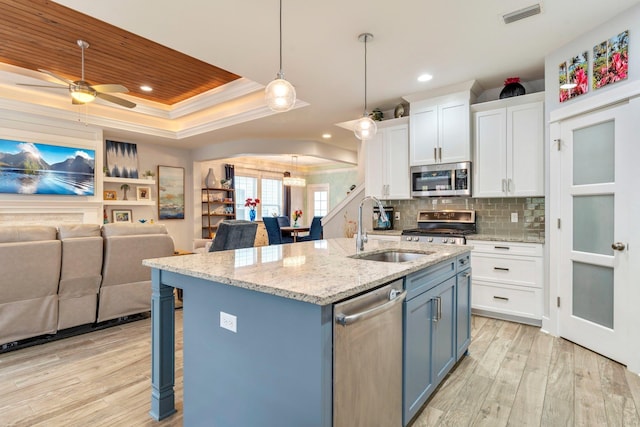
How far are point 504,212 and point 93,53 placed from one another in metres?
5.35

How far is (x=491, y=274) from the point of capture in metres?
3.62

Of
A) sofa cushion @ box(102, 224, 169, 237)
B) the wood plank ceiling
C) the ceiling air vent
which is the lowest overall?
sofa cushion @ box(102, 224, 169, 237)

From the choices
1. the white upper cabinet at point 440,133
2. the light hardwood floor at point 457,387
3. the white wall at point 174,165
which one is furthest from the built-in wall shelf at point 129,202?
the white upper cabinet at point 440,133

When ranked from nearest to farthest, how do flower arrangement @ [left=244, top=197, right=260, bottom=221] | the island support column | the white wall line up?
1. the island support column
2. the white wall
3. flower arrangement @ [left=244, top=197, right=260, bottom=221]

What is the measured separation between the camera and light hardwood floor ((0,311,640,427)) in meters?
1.93

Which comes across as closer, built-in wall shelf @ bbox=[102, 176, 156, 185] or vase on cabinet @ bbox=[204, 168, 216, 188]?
built-in wall shelf @ bbox=[102, 176, 156, 185]

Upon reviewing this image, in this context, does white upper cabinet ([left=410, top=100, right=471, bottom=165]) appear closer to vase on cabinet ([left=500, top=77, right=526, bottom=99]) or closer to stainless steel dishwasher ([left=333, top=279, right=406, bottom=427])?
vase on cabinet ([left=500, top=77, right=526, bottom=99])

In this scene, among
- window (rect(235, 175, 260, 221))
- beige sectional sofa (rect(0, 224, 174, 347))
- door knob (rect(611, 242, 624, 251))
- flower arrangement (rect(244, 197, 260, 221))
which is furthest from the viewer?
window (rect(235, 175, 260, 221))

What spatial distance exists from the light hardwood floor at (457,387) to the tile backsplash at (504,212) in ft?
4.21

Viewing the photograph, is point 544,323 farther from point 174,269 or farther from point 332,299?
point 174,269

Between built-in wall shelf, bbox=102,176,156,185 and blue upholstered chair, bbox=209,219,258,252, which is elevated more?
built-in wall shelf, bbox=102,176,156,185

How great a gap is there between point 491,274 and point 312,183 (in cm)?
790

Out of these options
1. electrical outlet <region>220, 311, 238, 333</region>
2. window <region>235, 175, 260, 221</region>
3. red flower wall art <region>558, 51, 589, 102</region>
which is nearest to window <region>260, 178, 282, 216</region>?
window <region>235, 175, 260, 221</region>

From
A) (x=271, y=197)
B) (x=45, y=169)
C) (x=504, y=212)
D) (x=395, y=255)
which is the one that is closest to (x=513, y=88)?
(x=504, y=212)
